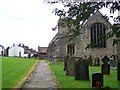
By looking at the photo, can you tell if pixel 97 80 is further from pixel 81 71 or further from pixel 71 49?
pixel 71 49

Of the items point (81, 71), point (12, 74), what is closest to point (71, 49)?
point (12, 74)

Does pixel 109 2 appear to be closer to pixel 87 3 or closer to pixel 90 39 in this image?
pixel 87 3

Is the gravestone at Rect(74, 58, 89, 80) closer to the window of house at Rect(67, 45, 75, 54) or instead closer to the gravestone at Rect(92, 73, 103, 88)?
the gravestone at Rect(92, 73, 103, 88)

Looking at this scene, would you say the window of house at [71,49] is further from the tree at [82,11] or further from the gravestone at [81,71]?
the tree at [82,11]

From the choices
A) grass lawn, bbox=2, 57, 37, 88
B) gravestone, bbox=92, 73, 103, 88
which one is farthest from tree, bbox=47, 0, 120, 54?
grass lawn, bbox=2, 57, 37, 88

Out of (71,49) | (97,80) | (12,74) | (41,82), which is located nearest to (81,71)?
(41,82)

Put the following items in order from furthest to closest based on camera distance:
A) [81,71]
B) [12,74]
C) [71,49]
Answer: [71,49]
[12,74]
[81,71]

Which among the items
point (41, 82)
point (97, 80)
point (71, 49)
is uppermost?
point (71, 49)

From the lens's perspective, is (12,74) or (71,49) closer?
(12,74)

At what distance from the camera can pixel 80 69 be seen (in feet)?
57.4

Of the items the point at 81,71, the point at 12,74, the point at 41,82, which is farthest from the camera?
the point at 12,74

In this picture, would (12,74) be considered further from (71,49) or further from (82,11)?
(71,49)

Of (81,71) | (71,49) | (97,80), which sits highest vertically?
(71,49)

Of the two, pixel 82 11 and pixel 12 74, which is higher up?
pixel 82 11
